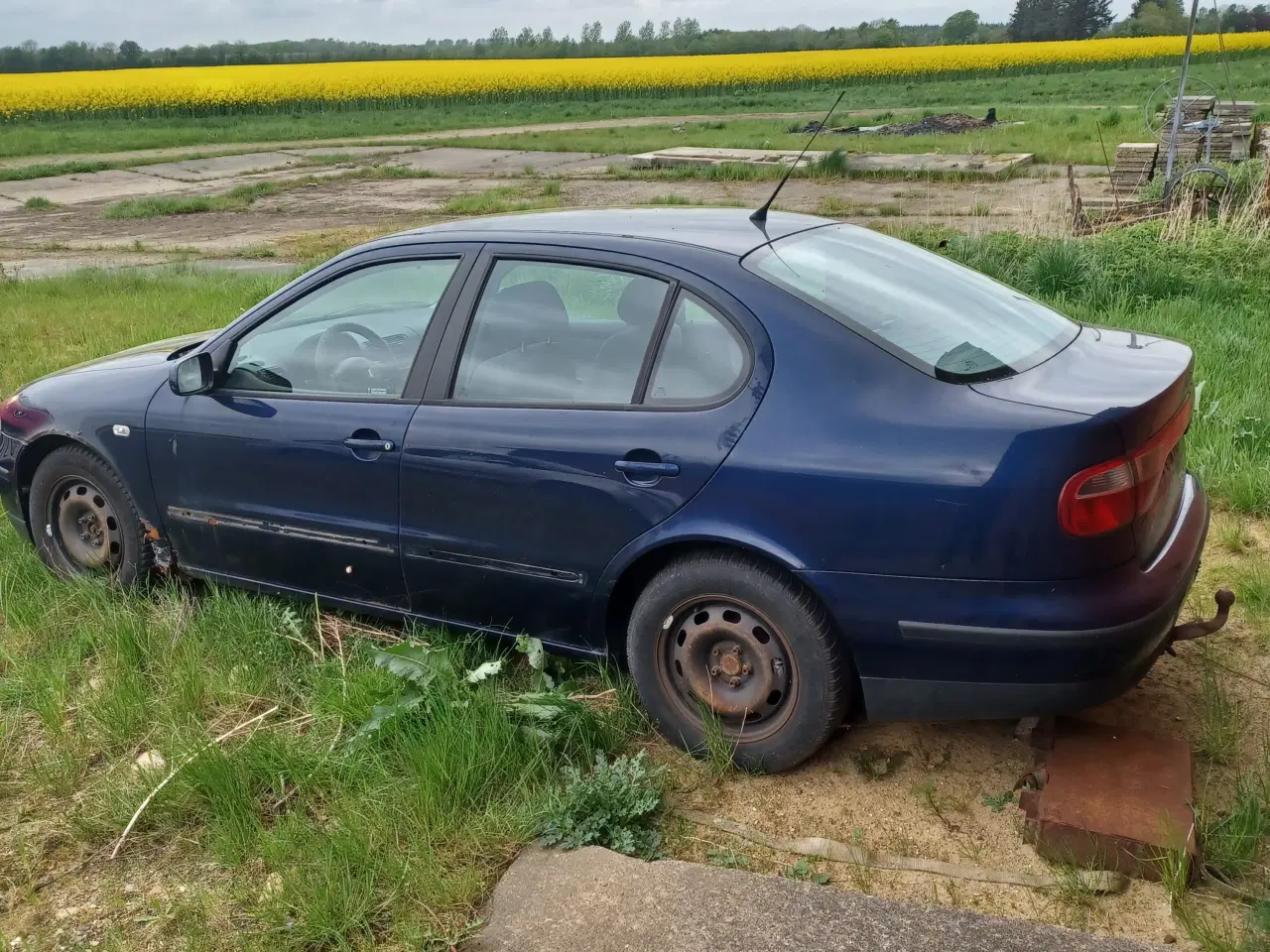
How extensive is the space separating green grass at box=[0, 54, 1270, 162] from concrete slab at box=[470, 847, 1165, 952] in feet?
83.3

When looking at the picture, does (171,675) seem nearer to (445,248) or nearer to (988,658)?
(445,248)

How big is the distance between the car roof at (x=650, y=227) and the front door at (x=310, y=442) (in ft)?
0.65

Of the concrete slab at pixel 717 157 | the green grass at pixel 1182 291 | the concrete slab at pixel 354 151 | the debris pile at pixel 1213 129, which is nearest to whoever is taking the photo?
the green grass at pixel 1182 291

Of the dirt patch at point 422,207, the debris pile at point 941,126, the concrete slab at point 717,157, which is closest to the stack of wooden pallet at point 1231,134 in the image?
the dirt patch at point 422,207

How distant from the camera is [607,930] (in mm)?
2570

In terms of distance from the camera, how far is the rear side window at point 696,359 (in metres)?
3.16

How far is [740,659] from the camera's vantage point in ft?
10.5

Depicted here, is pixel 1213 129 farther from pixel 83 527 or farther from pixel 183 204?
pixel 183 204

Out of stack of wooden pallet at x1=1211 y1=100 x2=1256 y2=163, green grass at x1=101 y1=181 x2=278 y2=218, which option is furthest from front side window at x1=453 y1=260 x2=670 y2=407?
green grass at x1=101 y1=181 x2=278 y2=218

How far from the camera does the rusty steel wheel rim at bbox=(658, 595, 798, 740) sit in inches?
124

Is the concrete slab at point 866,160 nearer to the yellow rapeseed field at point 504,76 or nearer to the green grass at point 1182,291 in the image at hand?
the green grass at point 1182,291

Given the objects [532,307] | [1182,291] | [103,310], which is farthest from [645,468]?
[103,310]

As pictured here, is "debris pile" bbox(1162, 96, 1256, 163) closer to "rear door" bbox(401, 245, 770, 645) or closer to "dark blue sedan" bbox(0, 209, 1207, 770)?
"dark blue sedan" bbox(0, 209, 1207, 770)

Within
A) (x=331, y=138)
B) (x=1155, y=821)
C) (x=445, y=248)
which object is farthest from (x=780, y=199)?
(x=331, y=138)
